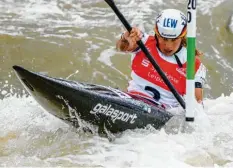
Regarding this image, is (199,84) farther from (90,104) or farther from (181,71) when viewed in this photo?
(90,104)

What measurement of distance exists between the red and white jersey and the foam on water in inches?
16.7

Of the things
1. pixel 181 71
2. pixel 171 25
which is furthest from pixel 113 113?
pixel 171 25

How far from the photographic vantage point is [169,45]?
19.2ft

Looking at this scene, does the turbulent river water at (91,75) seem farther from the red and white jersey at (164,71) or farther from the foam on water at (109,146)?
the red and white jersey at (164,71)

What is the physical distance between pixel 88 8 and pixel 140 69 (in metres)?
7.75

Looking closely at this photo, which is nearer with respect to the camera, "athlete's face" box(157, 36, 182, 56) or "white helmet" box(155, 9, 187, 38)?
"white helmet" box(155, 9, 187, 38)

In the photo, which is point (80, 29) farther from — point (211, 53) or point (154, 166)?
point (154, 166)

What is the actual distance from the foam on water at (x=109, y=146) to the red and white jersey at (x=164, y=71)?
1.39 feet

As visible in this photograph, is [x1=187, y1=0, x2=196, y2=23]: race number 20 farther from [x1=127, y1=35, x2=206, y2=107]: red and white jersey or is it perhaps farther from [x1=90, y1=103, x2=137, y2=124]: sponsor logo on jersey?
[x1=90, y1=103, x2=137, y2=124]: sponsor logo on jersey

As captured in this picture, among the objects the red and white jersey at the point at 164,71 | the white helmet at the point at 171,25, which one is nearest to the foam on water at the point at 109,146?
the red and white jersey at the point at 164,71

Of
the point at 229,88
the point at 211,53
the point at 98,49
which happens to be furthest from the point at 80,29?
the point at 229,88

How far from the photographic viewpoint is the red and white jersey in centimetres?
597

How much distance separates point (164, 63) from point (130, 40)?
60 cm

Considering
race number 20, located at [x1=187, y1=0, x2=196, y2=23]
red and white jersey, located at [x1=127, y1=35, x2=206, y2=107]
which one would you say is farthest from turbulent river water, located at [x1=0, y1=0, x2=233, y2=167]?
race number 20, located at [x1=187, y1=0, x2=196, y2=23]
